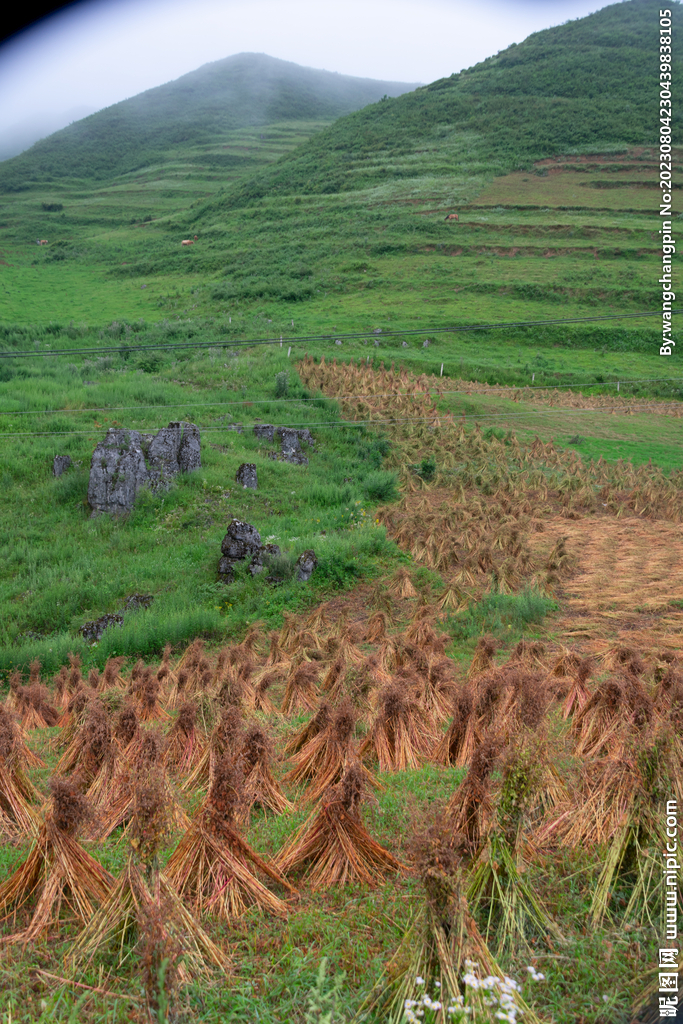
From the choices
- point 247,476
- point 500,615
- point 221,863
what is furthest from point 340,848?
point 247,476

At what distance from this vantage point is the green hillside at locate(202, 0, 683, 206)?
59375mm

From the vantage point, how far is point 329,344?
93.3ft

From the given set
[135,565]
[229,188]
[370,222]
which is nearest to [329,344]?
[135,565]

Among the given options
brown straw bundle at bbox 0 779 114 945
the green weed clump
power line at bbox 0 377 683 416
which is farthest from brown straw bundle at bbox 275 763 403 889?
power line at bbox 0 377 683 416

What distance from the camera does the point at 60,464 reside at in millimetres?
14727

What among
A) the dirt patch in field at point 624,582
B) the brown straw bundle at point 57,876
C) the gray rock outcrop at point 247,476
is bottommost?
the dirt patch in field at point 624,582

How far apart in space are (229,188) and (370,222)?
23002mm

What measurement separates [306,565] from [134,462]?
4.89 meters

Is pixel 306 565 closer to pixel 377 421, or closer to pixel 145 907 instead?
pixel 377 421

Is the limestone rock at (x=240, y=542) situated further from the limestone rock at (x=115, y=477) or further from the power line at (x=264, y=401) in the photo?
the power line at (x=264, y=401)

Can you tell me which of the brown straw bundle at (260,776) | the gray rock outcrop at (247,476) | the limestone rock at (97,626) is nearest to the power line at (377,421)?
the gray rock outcrop at (247,476)

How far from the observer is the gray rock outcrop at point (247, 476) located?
48.7 feet

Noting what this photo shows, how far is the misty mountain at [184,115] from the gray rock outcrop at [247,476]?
8430 cm

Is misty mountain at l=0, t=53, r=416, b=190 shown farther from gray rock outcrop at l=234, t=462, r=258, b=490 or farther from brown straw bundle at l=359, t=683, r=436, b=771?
brown straw bundle at l=359, t=683, r=436, b=771
